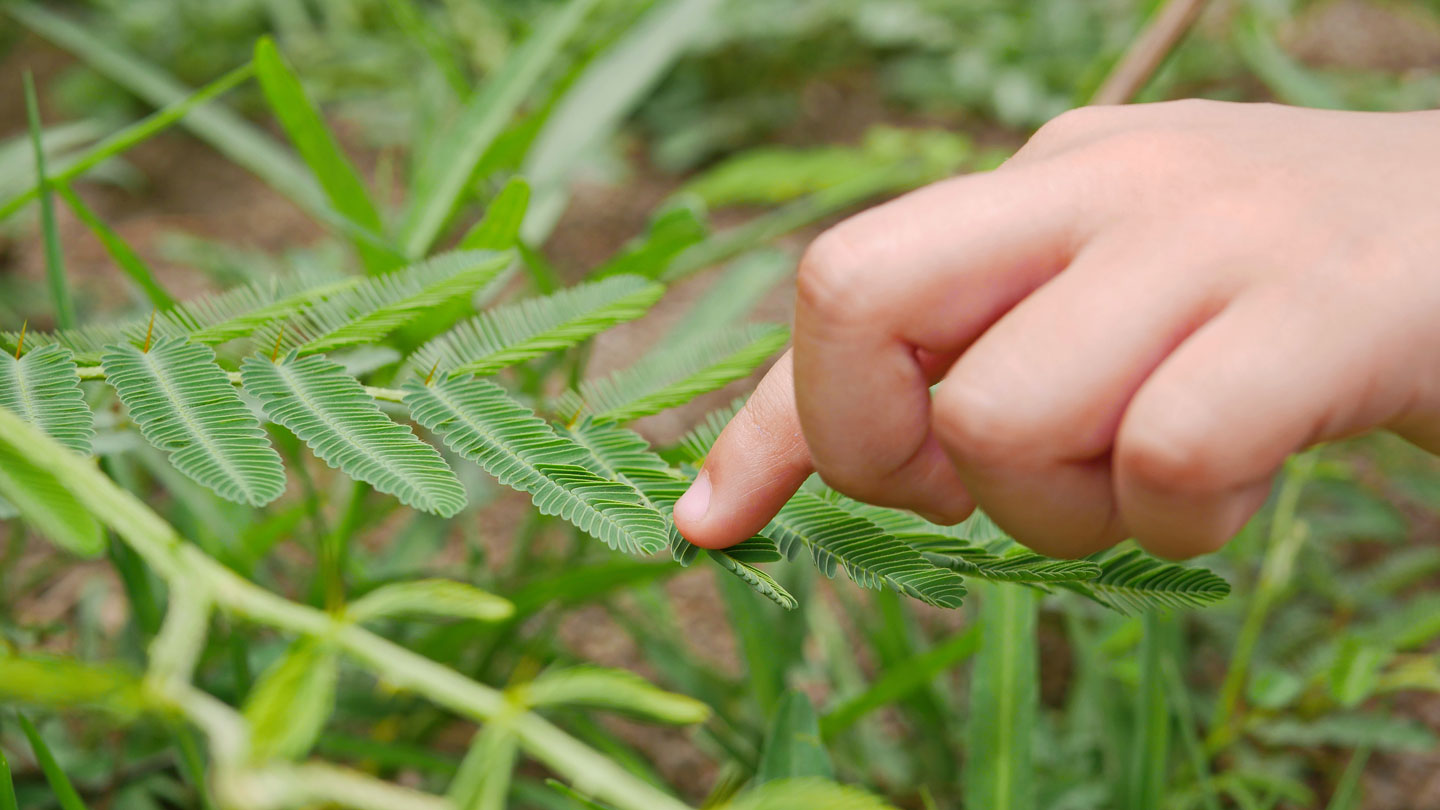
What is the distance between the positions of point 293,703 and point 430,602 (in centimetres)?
5

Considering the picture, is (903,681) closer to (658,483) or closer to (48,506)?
(658,483)

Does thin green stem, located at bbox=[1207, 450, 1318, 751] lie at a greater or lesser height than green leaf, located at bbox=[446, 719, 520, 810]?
lesser

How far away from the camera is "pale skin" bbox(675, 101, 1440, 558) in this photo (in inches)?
10.3

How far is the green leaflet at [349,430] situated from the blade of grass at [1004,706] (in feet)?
1.37

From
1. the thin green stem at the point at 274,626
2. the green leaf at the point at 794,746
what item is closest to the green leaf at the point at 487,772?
the thin green stem at the point at 274,626

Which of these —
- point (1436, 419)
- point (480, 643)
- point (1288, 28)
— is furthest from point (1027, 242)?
point (1288, 28)

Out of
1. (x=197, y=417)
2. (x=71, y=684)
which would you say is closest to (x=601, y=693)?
(x=71, y=684)

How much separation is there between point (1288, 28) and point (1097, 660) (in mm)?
1864

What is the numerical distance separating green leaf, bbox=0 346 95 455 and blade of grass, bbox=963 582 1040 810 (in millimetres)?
544

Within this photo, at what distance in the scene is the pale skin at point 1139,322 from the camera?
0.86ft

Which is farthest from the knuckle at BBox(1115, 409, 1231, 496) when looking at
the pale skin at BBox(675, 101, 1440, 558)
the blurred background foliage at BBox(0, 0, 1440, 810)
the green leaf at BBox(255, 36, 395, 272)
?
the green leaf at BBox(255, 36, 395, 272)

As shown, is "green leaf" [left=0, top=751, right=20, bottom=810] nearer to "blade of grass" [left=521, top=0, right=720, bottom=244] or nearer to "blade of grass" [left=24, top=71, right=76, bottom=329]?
"blade of grass" [left=24, top=71, right=76, bottom=329]

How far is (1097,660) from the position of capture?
83cm

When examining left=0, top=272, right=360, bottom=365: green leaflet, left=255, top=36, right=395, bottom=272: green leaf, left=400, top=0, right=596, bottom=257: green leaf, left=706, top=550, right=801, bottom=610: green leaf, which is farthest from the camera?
left=400, top=0, right=596, bottom=257: green leaf
